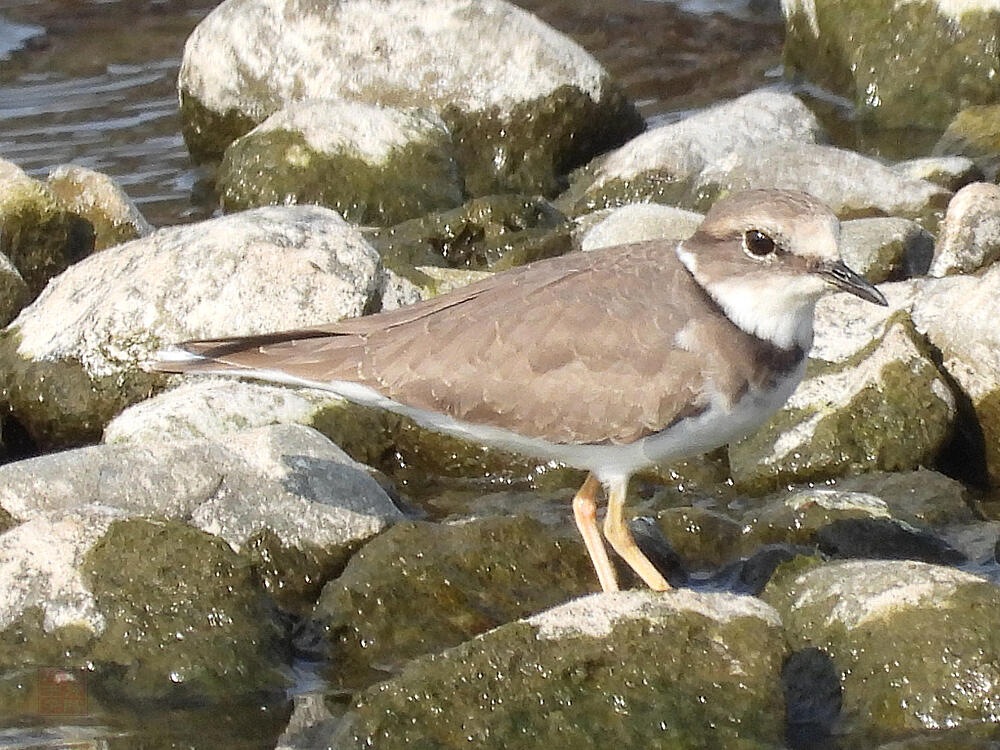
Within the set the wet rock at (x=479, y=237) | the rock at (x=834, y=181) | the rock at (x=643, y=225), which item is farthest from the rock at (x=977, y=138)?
the wet rock at (x=479, y=237)

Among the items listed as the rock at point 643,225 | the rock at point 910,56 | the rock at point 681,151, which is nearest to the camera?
the rock at point 643,225

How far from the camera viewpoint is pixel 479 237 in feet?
35.4

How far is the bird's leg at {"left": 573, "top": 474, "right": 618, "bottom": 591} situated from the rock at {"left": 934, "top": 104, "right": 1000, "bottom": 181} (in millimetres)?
5844

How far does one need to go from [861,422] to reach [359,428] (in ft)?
8.04

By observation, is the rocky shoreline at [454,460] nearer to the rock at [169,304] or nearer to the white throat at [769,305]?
the rock at [169,304]

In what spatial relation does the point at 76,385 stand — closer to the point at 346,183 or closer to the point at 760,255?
the point at 346,183

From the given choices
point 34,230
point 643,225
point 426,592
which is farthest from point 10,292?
point 426,592

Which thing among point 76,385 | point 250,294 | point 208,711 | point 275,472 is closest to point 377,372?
point 275,472

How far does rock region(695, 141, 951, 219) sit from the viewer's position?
10.8m

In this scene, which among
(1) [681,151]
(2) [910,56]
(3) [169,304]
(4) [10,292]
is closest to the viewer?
(3) [169,304]

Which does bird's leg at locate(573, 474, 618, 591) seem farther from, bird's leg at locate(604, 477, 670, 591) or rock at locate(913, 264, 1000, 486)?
rock at locate(913, 264, 1000, 486)

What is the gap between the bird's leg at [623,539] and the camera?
671 centimetres

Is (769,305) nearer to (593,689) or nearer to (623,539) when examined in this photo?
(623,539)

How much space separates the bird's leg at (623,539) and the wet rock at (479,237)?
383 centimetres
